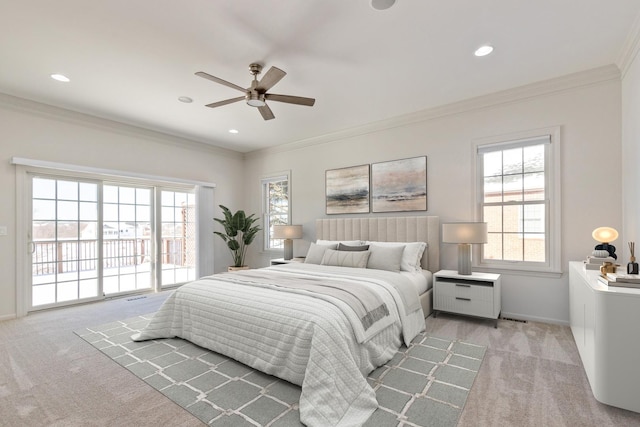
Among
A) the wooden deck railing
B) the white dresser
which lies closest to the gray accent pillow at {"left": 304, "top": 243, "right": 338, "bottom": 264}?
the wooden deck railing

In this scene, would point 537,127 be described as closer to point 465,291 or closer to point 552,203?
point 552,203

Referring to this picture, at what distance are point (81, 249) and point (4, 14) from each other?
320 centimetres

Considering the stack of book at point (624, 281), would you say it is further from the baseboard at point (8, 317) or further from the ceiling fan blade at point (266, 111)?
the baseboard at point (8, 317)

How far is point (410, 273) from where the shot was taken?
373 centimetres

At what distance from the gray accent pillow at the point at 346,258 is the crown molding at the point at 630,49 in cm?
317

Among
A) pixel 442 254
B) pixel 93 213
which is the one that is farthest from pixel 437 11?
pixel 93 213

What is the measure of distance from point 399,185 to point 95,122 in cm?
462

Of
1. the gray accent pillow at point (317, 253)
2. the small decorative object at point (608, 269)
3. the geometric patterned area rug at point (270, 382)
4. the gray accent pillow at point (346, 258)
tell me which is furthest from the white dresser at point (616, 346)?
the gray accent pillow at point (317, 253)

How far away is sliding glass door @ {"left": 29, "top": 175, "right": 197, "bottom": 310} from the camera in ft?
13.8

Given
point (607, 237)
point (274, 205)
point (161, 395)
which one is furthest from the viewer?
point (274, 205)

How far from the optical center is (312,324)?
6.89ft

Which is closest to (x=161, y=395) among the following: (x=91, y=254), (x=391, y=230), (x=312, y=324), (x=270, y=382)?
(x=270, y=382)

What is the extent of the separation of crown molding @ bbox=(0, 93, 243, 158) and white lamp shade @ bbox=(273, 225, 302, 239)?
2.20m

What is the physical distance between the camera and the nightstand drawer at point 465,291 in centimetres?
342
